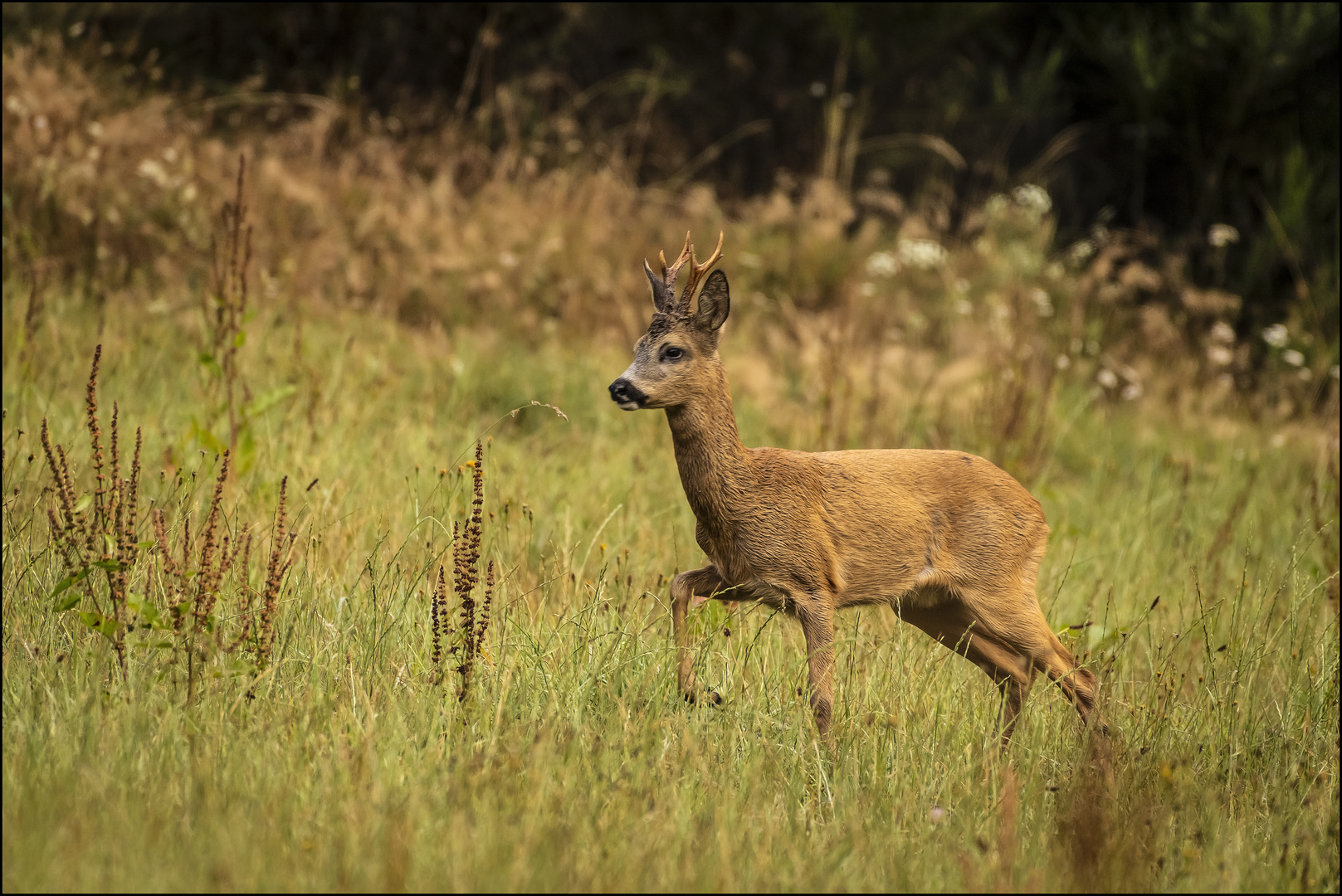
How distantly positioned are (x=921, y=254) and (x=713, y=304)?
6.48 metres

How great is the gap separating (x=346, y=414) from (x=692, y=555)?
6.58 feet

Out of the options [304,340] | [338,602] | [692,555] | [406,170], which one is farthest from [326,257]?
[338,602]

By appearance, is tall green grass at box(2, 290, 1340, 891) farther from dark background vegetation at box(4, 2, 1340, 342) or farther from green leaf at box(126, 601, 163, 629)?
dark background vegetation at box(4, 2, 1340, 342)

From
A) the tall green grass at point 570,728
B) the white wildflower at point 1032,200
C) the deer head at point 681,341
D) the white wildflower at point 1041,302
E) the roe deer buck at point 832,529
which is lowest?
the tall green grass at point 570,728

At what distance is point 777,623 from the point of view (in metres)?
4.30

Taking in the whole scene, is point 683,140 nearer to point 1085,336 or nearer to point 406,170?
point 406,170

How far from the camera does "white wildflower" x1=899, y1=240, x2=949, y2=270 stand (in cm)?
975

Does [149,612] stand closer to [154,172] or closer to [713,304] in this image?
[713,304]

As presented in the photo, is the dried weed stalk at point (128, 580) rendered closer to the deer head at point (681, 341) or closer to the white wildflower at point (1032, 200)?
the deer head at point (681, 341)

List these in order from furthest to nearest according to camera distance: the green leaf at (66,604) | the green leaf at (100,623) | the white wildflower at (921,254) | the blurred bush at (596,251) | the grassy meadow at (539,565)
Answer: the white wildflower at (921,254) < the blurred bush at (596,251) < the green leaf at (66,604) < the green leaf at (100,623) < the grassy meadow at (539,565)

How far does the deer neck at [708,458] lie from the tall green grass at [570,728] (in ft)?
1.13

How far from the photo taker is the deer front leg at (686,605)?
3512 millimetres

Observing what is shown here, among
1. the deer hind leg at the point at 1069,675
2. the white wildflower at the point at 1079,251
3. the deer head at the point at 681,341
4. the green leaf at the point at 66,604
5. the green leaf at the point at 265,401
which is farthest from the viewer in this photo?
the white wildflower at the point at 1079,251

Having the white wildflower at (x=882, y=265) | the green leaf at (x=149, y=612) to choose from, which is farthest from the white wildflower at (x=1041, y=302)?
the green leaf at (x=149, y=612)
